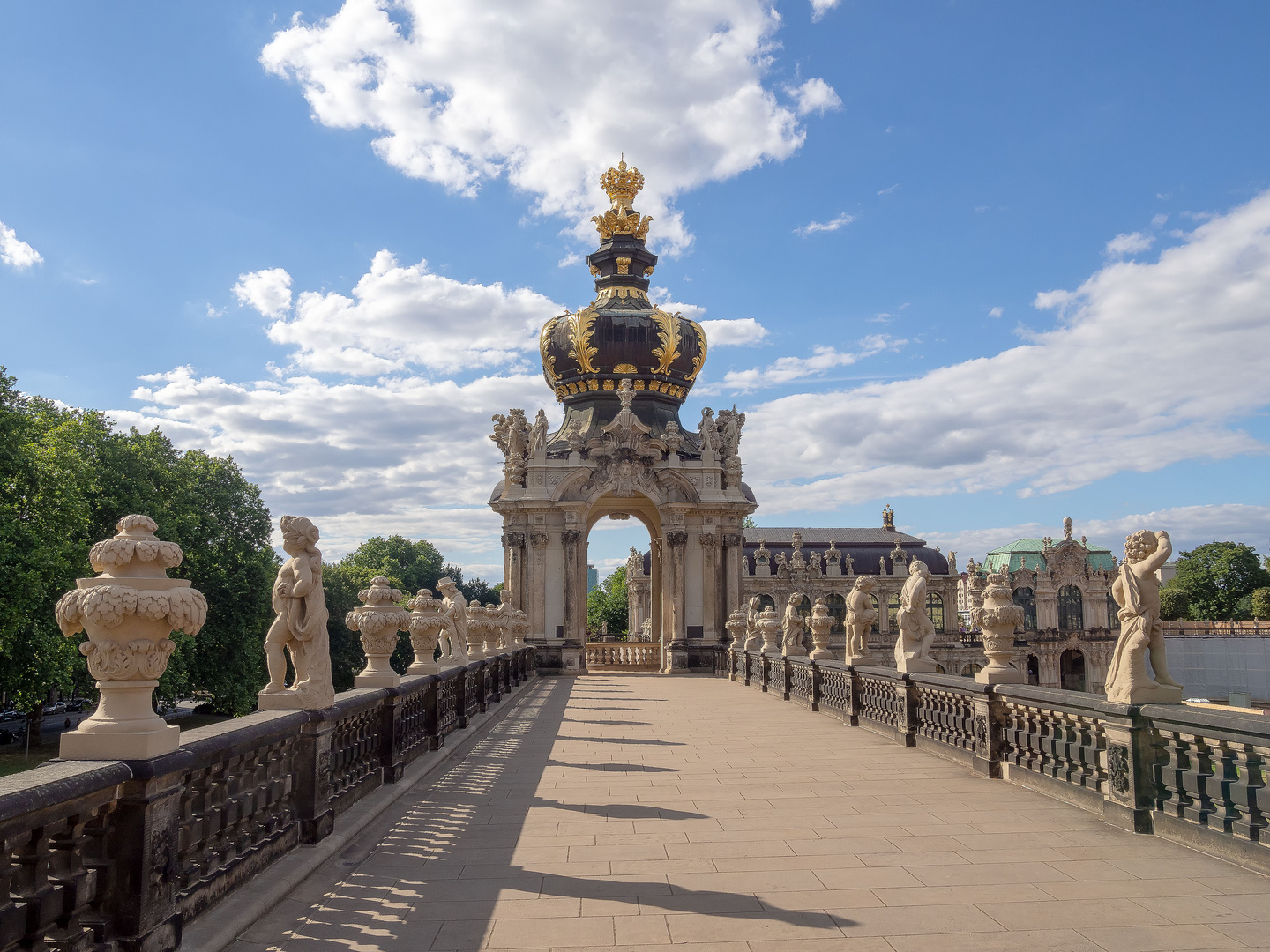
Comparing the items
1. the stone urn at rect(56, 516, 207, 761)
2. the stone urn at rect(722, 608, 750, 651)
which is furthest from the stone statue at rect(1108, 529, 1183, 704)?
the stone urn at rect(722, 608, 750, 651)

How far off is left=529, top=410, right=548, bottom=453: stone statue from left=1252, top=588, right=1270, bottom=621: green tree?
7061cm

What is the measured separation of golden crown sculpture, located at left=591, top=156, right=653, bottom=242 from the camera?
39.8 meters

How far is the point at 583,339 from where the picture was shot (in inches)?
1476

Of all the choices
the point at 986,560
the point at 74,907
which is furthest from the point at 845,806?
the point at 986,560

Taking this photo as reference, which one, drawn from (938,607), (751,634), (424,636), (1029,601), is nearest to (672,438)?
(751,634)

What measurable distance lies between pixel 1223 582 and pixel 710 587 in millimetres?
74541

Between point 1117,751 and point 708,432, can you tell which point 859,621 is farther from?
point 708,432

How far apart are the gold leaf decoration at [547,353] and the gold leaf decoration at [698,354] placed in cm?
529

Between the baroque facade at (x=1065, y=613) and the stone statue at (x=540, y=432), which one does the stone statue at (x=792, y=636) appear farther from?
the baroque facade at (x=1065, y=613)

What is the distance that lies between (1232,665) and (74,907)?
72888 millimetres

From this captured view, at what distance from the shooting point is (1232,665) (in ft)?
209

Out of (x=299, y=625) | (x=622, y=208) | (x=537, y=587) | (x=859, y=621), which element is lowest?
(x=859, y=621)

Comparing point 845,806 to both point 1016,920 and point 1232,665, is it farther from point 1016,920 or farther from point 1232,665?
point 1232,665

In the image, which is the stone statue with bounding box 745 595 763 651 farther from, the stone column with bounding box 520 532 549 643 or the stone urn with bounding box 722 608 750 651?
the stone column with bounding box 520 532 549 643
